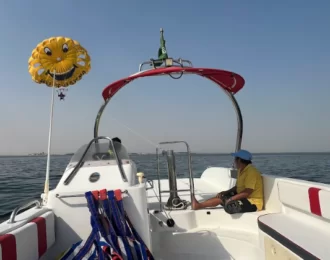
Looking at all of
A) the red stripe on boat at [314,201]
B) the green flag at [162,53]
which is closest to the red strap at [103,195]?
the red stripe on boat at [314,201]

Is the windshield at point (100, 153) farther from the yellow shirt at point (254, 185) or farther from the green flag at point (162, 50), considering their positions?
the green flag at point (162, 50)

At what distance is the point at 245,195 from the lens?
10.8 ft

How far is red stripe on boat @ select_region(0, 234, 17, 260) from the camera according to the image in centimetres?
160

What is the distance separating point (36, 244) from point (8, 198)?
6.10m

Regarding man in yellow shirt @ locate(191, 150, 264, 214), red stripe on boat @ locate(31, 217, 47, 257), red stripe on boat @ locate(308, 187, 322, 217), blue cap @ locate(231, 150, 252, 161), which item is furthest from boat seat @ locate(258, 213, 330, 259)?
red stripe on boat @ locate(31, 217, 47, 257)

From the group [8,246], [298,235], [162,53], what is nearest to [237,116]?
[162,53]

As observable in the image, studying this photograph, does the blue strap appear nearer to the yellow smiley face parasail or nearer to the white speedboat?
the white speedboat

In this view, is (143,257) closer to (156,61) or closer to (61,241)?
(61,241)

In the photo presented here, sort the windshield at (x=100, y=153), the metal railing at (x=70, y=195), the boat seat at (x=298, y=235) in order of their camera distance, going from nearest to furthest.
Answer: the boat seat at (x=298, y=235) → the metal railing at (x=70, y=195) → the windshield at (x=100, y=153)

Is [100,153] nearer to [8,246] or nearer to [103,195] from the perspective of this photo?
[103,195]

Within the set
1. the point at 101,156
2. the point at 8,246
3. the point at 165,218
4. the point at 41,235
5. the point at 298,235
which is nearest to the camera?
the point at 8,246

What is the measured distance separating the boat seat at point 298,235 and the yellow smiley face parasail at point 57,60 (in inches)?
140

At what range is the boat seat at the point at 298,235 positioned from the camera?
1.91m

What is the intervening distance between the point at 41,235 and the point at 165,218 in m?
1.55
